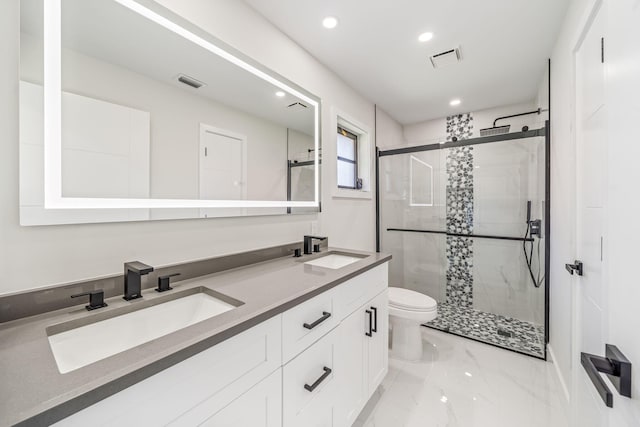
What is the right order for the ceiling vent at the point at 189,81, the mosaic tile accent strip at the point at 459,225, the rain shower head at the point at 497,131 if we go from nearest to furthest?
the ceiling vent at the point at 189,81
the rain shower head at the point at 497,131
the mosaic tile accent strip at the point at 459,225

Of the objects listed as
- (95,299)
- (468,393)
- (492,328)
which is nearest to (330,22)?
(95,299)

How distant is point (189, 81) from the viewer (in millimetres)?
1257

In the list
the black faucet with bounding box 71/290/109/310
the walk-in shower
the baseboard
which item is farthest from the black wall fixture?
the walk-in shower

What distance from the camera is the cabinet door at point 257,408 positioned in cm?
73

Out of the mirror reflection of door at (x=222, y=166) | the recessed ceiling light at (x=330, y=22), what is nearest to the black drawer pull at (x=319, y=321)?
the mirror reflection of door at (x=222, y=166)

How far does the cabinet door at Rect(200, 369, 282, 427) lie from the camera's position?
2.41 ft

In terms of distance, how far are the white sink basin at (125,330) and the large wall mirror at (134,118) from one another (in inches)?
15.1

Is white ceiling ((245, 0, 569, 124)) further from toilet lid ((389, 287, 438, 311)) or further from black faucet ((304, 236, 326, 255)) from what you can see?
toilet lid ((389, 287, 438, 311))

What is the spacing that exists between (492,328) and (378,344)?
67.8 inches

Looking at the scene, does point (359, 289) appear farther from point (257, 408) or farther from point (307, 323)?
point (257, 408)

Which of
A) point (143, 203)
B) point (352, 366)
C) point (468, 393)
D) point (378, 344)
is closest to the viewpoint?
point (143, 203)

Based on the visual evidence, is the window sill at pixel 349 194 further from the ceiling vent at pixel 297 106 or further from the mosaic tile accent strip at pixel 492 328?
the mosaic tile accent strip at pixel 492 328

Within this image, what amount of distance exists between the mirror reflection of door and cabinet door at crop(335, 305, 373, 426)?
88 cm

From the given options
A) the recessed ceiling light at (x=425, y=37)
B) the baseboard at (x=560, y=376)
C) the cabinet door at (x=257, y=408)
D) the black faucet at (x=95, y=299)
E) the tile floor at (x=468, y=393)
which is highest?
the recessed ceiling light at (x=425, y=37)
